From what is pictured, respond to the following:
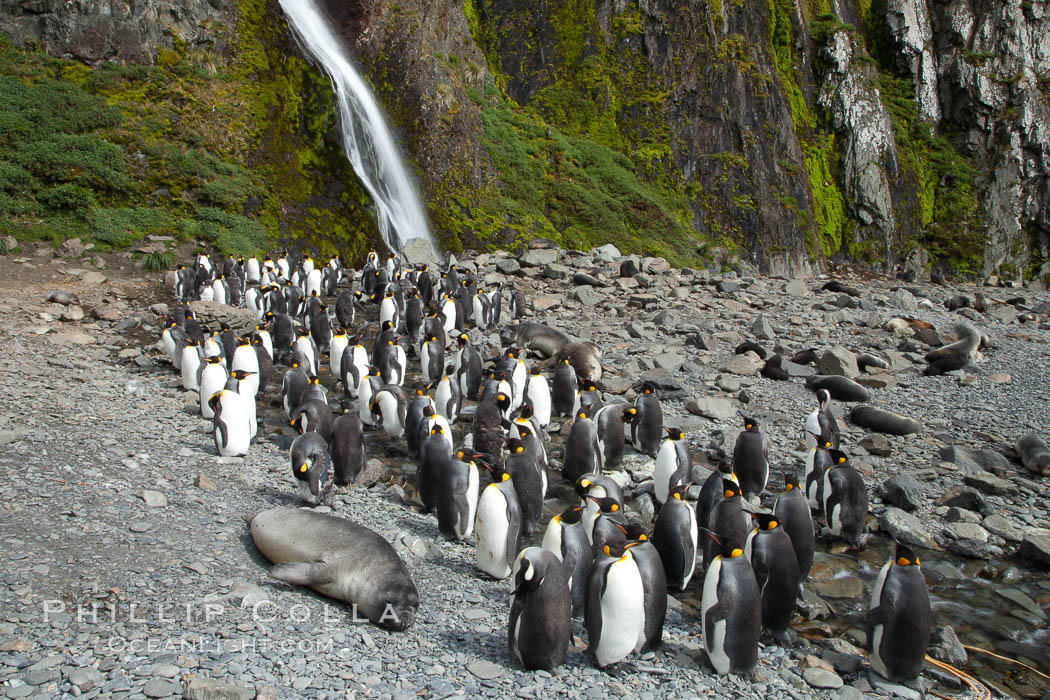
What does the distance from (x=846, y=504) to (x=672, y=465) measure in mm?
1982

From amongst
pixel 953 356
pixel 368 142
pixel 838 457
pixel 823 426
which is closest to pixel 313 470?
pixel 838 457

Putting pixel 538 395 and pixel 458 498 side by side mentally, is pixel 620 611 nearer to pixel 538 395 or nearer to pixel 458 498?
pixel 458 498

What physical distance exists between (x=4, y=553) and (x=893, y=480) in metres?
9.73

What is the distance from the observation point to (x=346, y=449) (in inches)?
354

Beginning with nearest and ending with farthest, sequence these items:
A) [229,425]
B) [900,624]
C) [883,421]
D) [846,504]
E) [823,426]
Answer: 1. [900,624]
2. [846,504]
3. [229,425]
4. [823,426]
5. [883,421]

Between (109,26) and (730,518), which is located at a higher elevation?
(109,26)

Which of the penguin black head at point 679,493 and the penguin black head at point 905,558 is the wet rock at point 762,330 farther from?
the penguin black head at point 905,558

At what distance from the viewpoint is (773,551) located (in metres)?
6.46

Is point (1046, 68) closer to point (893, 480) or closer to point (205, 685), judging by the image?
point (893, 480)

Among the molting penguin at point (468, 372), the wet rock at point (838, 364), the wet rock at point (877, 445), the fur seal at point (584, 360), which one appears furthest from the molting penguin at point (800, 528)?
the wet rock at point (838, 364)

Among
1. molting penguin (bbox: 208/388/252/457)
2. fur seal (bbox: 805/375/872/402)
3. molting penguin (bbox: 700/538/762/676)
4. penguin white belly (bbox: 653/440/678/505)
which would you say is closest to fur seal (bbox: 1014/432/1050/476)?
fur seal (bbox: 805/375/872/402)

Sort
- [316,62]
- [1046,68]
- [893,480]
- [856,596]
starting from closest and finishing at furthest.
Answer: [856,596], [893,480], [316,62], [1046,68]

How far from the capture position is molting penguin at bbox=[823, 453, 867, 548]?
8312 millimetres

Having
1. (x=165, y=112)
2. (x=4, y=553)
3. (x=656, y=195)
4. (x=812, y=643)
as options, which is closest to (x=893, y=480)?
(x=812, y=643)
